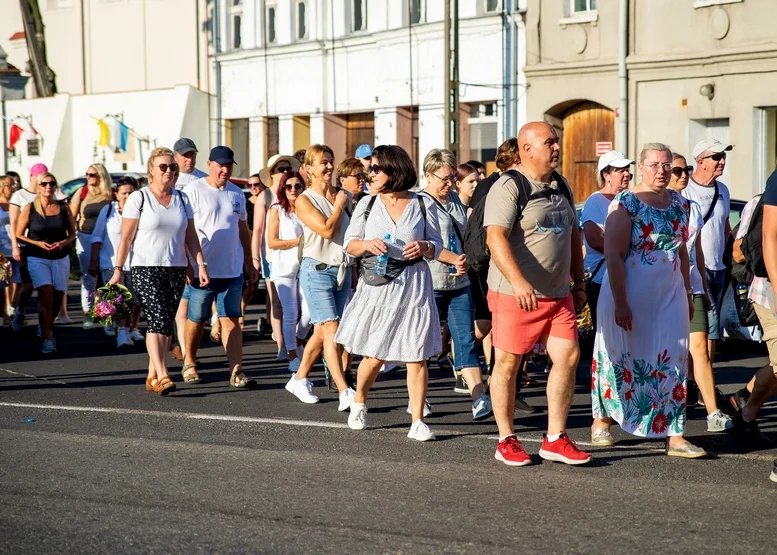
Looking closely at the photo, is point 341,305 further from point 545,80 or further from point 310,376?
point 545,80

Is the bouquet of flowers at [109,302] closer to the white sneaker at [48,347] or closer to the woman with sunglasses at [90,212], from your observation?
the white sneaker at [48,347]

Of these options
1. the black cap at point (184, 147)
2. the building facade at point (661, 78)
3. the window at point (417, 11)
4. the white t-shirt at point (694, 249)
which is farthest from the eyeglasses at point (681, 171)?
the window at point (417, 11)

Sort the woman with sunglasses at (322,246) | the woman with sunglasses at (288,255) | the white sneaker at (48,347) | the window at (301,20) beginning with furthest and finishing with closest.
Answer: the window at (301,20), the white sneaker at (48,347), the woman with sunglasses at (288,255), the woman with sunglasses at (322,246)

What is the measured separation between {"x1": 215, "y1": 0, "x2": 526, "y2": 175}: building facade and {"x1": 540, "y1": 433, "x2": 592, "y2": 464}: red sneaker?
21605mm

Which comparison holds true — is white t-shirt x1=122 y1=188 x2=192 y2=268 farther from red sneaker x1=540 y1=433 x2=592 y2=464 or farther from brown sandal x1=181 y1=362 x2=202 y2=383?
red sneaker x1=540 y1=433 x2=592 y2=464

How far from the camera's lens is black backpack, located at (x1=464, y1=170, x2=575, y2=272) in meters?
7.41

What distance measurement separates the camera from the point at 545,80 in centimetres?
2794

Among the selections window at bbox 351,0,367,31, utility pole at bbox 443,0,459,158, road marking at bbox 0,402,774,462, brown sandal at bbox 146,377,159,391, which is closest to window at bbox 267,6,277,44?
window at bbox 351,0,367,31

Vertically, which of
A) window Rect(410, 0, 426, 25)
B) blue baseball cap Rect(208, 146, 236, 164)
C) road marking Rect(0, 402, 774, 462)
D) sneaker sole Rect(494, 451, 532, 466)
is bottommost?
road marking Rect(0, 402, 774, 462)

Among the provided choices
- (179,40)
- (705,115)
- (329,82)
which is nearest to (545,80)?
(705,115)

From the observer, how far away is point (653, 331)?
302 inches

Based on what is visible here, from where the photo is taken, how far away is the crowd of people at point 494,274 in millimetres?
7484

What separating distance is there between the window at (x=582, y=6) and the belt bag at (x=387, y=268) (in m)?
19.9

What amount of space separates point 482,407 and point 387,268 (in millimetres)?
1302
